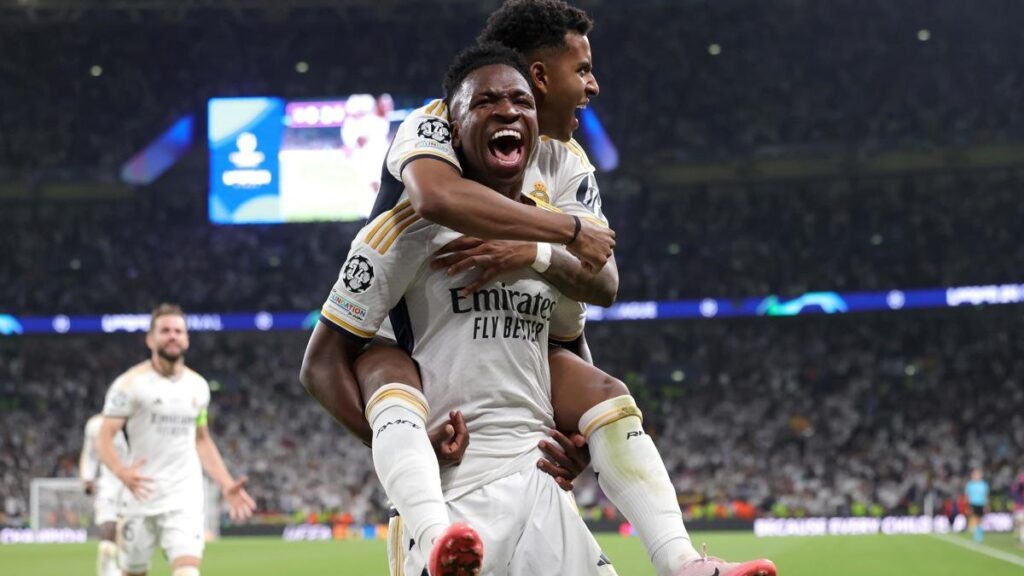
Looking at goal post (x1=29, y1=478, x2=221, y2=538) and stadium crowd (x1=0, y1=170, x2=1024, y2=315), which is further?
stadium crowd (x1=0, y1=170, x2=1024, y2=315)

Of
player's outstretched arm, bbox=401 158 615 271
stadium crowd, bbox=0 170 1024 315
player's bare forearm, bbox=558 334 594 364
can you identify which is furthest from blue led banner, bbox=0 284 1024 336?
player's outstretched arm, bbox=401 158 615 271

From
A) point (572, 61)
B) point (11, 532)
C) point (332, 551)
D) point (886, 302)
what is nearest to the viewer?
point (572, 61)

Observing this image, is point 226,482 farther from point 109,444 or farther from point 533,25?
point 533,25

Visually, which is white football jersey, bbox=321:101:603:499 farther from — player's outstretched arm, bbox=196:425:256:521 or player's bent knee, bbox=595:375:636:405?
player's outstretched arm, bbox=196:425:256:521

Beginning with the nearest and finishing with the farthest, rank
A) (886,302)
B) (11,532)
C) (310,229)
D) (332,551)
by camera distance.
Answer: (332,551)
(11,532)
(886,302)
(310,229)

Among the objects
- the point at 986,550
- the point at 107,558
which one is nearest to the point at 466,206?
the point at 107,558

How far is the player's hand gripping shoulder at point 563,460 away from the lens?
12.5 ft

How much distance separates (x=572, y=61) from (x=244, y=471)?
100 ft

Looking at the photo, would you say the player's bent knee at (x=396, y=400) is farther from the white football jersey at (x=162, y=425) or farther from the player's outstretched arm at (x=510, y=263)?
the white football jersey at (x=162, y=425)

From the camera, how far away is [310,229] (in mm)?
38312

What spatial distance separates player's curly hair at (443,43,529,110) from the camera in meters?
3.75

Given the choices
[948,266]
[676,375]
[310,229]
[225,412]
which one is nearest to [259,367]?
[225,412]

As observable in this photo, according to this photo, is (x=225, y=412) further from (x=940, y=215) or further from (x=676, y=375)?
(x=940, y=215)

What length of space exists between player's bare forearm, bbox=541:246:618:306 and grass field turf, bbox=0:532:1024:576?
461 inches
